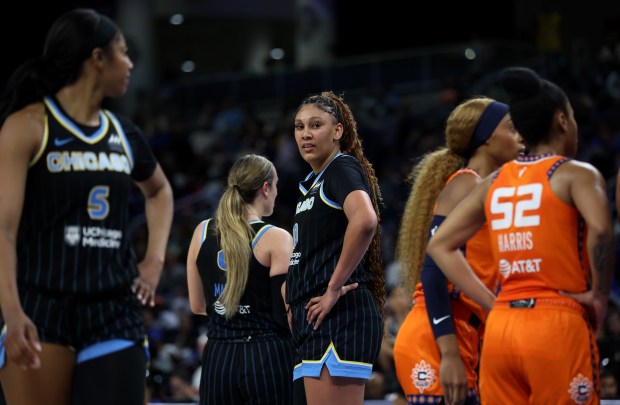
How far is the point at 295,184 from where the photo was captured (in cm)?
1364

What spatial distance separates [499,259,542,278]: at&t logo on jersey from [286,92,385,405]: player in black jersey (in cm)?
70

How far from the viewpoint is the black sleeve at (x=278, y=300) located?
4.88 m

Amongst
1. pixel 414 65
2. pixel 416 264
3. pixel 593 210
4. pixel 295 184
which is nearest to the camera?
pixel 593 210

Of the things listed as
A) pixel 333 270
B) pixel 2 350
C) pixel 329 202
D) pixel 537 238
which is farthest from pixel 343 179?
pixel 2 350

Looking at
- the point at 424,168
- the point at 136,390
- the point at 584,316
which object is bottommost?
the point at 136,390

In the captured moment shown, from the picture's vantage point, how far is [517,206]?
3.67 m

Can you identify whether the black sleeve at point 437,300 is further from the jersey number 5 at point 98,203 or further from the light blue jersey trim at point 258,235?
the jersey number 5 at point 98,203

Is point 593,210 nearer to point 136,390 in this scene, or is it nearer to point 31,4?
point 136,390

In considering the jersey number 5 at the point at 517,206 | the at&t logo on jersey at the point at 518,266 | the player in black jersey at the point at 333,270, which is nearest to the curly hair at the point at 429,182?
the player in black jersey at the point at 333,270

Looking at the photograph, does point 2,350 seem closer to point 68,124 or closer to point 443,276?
point 68,124

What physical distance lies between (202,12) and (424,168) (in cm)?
1654

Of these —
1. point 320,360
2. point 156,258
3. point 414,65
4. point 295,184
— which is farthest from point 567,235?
point 414,65

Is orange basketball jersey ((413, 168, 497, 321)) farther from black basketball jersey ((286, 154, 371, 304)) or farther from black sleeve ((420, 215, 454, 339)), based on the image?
black basketball jersey ((286, 154, 371, 304))

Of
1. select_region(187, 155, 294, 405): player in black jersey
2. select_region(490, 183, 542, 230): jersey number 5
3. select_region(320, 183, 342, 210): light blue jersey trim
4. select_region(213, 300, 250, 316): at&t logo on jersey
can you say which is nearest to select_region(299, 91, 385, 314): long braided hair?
select_region(320, 183, 342, 210): light blue jersey trim
